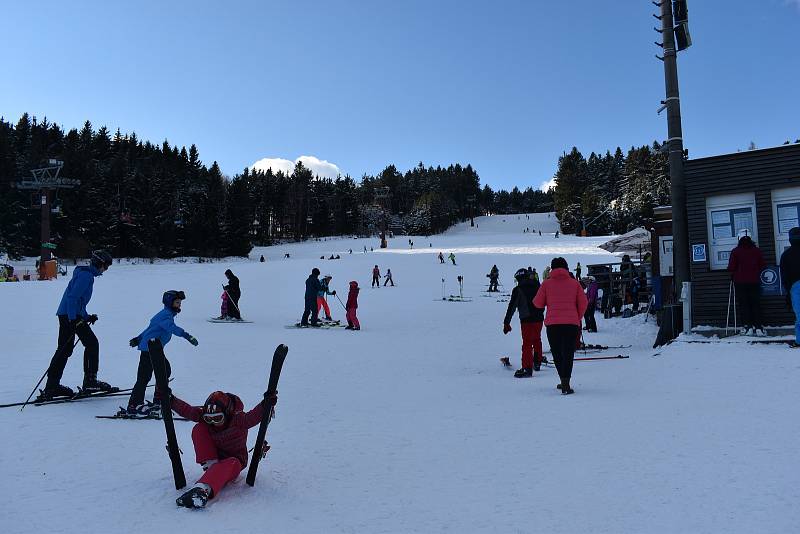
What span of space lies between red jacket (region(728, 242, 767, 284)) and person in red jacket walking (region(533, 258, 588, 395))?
4513 mm

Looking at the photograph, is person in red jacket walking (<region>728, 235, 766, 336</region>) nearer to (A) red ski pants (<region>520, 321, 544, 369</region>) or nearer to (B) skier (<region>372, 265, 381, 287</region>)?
(A) red ski pants (<region>520, 321, 544, 369</region>)

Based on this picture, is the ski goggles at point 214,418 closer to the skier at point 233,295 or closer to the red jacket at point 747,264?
the red jacket at point 747,264

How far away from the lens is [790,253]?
8.64 meters

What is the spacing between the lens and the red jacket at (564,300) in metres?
7.34

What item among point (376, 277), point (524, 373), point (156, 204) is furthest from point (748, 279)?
point (156, 204)

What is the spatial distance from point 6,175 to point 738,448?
73693 millimetres

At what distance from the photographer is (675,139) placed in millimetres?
11086

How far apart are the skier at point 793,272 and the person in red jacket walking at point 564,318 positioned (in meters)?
3.96

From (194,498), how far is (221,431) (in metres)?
0.55

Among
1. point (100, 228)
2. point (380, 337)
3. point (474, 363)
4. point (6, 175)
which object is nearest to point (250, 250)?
point (100, 228)

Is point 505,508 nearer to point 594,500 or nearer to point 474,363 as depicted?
point 594,500

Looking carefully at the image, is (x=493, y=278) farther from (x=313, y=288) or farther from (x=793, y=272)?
(x=793, y=272)

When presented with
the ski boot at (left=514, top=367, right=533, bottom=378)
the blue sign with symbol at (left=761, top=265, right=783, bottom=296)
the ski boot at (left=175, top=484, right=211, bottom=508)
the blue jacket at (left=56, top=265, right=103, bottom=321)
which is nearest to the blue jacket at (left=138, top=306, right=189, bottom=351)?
the blue jacket at (left=56, top=265, right=103, bottom=321)

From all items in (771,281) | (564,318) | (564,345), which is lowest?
(564,345)
